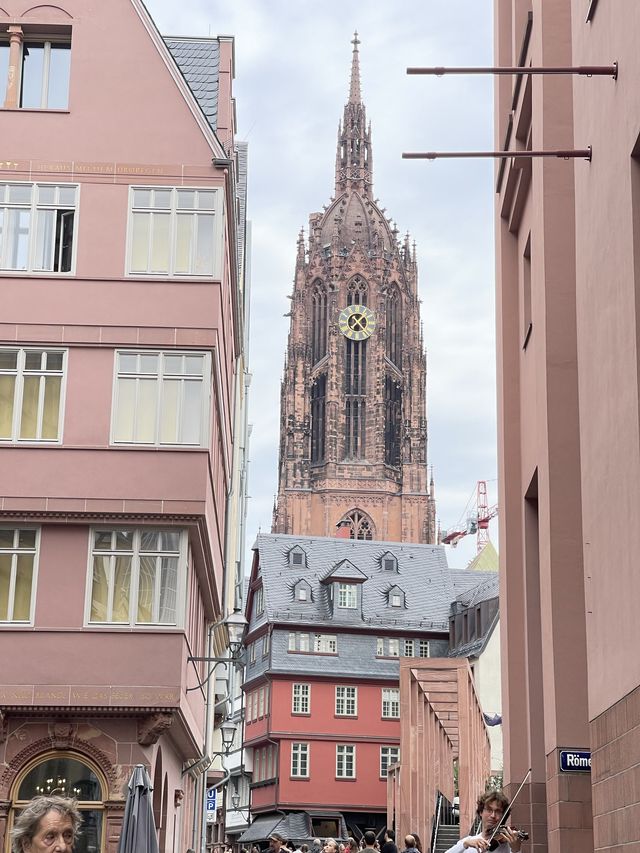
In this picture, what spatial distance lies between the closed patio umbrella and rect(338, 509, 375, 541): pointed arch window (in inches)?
→ 4112

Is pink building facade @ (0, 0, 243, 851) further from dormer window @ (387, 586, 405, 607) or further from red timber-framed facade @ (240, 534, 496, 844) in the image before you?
dormer window @ (387, 586, 405, 607)

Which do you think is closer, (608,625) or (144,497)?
(608,625)

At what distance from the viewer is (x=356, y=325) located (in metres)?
126

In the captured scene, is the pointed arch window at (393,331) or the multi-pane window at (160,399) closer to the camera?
the multi-pane window at (160,399)

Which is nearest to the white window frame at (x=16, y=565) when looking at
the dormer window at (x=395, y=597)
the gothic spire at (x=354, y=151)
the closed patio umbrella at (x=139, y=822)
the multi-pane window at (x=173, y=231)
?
the multi-pane window at (x=173, y=231)

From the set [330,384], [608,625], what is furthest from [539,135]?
[330,384]

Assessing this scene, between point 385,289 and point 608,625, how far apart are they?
118 m

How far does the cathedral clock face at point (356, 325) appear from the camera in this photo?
126 metres

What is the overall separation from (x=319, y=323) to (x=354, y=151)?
24049 mm

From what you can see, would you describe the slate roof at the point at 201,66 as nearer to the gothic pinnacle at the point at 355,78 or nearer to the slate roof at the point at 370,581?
the slate roof at the point at 370,581

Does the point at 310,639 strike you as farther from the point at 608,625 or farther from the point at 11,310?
the point at 608,625

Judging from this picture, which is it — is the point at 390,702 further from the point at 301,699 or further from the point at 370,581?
the point at 370,581

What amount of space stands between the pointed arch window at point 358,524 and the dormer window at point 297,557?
4410 centimetres

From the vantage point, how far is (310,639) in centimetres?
7088
